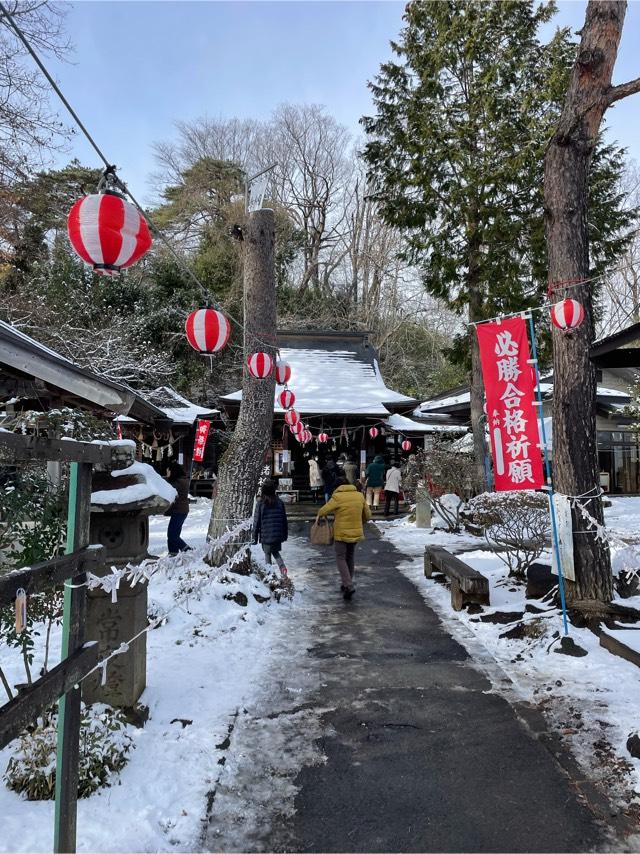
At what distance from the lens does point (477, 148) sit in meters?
14.9

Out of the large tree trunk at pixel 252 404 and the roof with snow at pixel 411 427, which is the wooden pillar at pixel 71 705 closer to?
the large tree trunk at pixel 252 404

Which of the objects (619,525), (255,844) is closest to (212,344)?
(255,844)

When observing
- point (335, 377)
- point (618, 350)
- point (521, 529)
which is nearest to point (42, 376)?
point (521, 529)

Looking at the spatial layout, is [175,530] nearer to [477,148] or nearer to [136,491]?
[136,491]

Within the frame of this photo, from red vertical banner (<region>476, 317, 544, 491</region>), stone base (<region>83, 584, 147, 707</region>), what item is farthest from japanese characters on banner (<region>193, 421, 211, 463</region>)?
stone base (<region>83, 584, 147, 707</region>)

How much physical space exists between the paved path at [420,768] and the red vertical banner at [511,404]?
2140 millimetres

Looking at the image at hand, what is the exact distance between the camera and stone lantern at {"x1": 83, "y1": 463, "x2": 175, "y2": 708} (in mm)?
3988

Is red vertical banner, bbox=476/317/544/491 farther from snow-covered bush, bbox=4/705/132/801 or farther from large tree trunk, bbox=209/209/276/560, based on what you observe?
snow-covered bush, bbox=4/705/132/801

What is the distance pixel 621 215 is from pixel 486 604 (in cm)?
1309

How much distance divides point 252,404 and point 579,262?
4.86 m

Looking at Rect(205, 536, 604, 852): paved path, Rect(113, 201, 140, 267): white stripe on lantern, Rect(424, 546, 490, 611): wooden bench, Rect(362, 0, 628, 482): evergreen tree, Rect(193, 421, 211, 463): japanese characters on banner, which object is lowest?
Rect(205, 536, 604, 852): paved path

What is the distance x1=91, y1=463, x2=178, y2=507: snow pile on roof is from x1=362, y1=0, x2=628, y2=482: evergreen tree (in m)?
11.6

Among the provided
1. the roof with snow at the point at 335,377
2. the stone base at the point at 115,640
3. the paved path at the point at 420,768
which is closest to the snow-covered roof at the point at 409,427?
the roof with snow at the point at 335,377

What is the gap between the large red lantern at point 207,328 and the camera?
25.7ft
